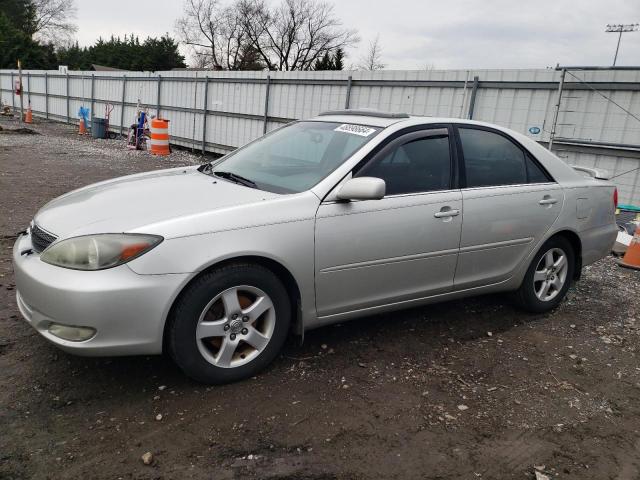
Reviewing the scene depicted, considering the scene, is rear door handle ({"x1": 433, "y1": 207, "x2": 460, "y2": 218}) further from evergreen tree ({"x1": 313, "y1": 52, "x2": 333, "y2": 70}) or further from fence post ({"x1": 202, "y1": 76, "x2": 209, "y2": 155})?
evergreen tree ({"x1": 313, "y1": 52, "x2": 333, "y2": 70})

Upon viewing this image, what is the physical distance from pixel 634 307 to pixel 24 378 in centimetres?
511

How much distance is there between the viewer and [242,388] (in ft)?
10.0

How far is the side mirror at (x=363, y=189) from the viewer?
310cm

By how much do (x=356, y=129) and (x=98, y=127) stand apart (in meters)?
19.5

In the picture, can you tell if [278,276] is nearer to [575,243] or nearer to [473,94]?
[575,243]

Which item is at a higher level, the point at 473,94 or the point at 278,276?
the point at 473,94

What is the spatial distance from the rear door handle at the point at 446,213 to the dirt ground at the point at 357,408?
3.14ft

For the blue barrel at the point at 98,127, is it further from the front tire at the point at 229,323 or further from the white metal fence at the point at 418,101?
the front tire at the point at 229,323

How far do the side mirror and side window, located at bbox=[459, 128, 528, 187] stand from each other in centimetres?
105

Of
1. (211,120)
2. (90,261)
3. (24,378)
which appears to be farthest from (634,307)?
(211,120)

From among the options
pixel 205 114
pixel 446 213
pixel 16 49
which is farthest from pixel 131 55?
pixel 446 213

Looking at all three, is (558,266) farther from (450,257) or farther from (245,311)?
(245,311)

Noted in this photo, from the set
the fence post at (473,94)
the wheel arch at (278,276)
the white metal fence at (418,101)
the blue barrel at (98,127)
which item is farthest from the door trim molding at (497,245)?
the blue barrel at (98,127)

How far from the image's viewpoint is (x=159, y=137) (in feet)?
51.0
